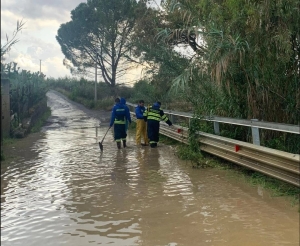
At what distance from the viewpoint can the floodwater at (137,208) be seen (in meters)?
4.12

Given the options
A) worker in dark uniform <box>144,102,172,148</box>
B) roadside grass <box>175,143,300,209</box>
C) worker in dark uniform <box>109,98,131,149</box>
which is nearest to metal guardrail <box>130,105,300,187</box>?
roadside grass <box>175,143,300,209</box>

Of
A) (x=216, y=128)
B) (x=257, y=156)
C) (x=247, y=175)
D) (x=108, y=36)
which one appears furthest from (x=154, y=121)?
(x=108, y=36)

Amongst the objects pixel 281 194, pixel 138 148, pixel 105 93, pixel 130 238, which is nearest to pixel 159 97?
pixel 138 148

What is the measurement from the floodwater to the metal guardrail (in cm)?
36

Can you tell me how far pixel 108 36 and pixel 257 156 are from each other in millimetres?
15826

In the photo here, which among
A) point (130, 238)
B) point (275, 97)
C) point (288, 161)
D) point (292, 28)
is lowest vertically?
Result: point (130, 238)

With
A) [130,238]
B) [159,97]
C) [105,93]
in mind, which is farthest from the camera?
[105,93]

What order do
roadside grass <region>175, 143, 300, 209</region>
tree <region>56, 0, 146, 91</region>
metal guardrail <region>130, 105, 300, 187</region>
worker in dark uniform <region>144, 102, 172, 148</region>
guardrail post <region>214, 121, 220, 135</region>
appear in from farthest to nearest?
tree <region>56, 0, 146, 91</region>
worker in dark uniform <region>144, 102, 172, 148</region>
guardrail post <region>214, 121, 220, 135</region>
roadside grass <region>175, 143, 300, 209</region>
metal guardrail <region>130, 105, 300, 187</region>

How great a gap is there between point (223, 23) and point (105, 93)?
29.0 meters

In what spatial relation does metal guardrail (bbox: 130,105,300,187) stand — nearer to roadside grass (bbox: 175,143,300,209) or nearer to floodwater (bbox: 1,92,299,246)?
roadside grass (bbox: 175,143,300,209)

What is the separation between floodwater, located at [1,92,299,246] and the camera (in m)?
4.12

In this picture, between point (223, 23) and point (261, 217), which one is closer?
point (261, 217)

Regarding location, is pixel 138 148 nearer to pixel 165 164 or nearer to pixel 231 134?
pixel 165 164

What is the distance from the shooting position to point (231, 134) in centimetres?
812
